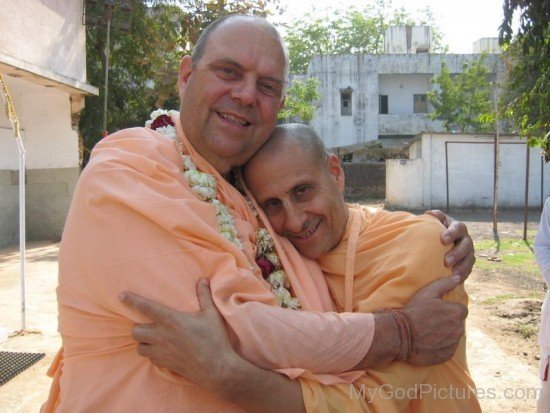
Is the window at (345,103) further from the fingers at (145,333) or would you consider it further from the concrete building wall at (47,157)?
the fingers at (145,333)

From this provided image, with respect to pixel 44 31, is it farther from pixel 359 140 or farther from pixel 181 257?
pixel 359 140

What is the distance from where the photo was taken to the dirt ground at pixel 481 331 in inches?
185

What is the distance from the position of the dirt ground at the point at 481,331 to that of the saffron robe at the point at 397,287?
10.0 ft

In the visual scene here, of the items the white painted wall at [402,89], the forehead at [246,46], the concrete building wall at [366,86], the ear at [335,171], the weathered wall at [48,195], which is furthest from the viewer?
the white painted wall at [402,89]

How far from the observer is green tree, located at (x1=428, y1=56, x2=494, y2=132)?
89.2ft

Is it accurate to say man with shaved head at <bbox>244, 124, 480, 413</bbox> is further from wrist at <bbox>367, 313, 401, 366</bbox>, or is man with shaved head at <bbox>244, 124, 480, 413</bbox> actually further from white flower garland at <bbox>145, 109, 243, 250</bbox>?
white flower garland at <bbox>145, 109, 243, 250</bbox>

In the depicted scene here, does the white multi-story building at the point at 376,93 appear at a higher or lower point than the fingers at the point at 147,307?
higher

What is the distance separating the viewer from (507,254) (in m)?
12.0

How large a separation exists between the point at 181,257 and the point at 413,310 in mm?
830

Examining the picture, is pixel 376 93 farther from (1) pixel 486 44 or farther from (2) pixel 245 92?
(2) pixel 245 92

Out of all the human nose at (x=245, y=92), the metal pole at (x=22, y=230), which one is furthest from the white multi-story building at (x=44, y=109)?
the human nose at (x=245, y=92)

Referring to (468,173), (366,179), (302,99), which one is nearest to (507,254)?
(468,173)

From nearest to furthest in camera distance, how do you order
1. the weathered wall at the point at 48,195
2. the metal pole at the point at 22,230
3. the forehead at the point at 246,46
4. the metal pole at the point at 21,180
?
the forehead at the point at 246,46
the metal pole at the point at 21,180
the metal pole at the point at 22,230
the weathered wall at the point at 48,195

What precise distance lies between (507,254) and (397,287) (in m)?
11.1
